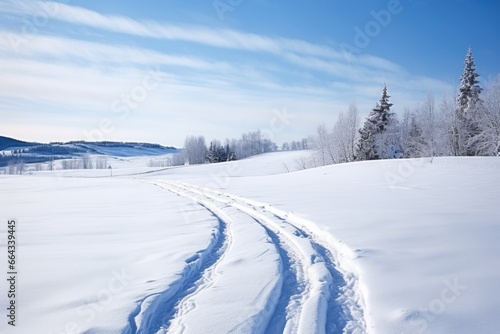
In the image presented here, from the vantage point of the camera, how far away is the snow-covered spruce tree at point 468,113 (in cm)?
3322

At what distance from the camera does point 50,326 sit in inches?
135

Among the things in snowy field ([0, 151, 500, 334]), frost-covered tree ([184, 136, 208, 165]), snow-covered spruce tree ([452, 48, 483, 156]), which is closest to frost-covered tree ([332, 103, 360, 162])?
snow-covered spruce tree ([452, 48, 483, 156])

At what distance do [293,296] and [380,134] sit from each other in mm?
37331

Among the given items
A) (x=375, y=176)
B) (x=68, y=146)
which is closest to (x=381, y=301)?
(x=375, y=176)

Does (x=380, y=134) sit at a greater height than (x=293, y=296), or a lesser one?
greater

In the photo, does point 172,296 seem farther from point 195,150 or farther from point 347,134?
point 195,150

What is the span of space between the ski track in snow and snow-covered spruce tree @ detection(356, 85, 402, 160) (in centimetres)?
3390

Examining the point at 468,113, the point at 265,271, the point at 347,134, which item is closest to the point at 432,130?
the point at 468,113

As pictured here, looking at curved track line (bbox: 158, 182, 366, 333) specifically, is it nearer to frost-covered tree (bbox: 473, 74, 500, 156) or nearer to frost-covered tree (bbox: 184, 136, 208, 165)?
frost-covered tree (bbox: 473, 74, 500, 156)

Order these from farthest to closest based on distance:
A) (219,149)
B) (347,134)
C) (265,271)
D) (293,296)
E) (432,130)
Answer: (219,149)
(347,134)
(432,130)
(265,271)
(293,296)

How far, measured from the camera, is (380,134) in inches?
1497

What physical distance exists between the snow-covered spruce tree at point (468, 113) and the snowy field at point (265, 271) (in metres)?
27.9

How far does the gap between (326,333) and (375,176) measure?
718 inches

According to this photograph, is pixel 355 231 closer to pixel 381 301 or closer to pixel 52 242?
pixel 381 301
